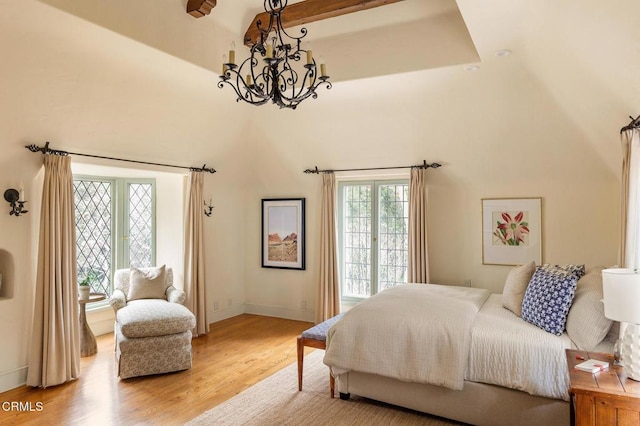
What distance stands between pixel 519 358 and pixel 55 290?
3.85 meters

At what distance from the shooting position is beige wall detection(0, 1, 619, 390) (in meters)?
3.60

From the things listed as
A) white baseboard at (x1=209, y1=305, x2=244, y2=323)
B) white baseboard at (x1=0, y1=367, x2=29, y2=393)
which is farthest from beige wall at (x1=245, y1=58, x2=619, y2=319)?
white baseboard at (x1=0, y1=367, x2=29, y2=393)

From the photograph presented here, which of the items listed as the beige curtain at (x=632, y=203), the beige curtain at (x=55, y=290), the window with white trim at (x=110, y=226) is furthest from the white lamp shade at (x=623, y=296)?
the window with white trim at (x=110, y=226)

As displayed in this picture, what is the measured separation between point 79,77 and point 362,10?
2.53m

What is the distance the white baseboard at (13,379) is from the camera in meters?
3.69

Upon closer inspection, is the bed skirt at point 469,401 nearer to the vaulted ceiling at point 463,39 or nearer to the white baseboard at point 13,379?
the vaulted ceiling at point 463,39

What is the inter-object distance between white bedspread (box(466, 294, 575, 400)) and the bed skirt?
0.10 metres

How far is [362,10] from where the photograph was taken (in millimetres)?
3852

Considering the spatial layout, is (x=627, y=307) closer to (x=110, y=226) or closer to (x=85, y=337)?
(x=85, y=337)

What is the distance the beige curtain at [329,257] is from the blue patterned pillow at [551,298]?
9.62 feet

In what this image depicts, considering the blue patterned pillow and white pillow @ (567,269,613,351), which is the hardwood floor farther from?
white pillow @ (567,269,613,351)

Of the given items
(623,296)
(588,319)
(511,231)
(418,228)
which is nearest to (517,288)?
(588,319)

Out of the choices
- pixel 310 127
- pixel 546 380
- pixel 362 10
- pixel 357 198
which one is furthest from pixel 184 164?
pixel 546 380

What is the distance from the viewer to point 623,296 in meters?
2.06
